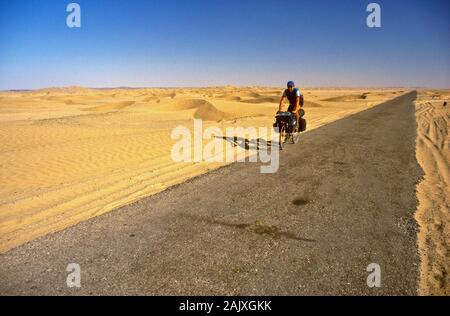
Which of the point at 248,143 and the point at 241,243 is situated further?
the point at 248,143

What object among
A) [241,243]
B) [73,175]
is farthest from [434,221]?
[73,175]

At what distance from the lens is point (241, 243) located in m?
4.46

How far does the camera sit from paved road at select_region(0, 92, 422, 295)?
3.59 m

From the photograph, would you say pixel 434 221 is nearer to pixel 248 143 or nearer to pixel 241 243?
pixel 241 243

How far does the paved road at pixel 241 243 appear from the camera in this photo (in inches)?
141

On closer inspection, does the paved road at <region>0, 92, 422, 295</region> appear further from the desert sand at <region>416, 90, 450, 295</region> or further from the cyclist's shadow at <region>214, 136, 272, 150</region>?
the cyclist's shadow at <region>214, 136, 272, 150</region>

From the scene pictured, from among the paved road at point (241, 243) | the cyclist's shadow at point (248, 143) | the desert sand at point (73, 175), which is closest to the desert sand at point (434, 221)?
the paved road at point (241, 243)

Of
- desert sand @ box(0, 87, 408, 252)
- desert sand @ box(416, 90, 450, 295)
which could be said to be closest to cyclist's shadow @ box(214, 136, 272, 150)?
desert sand @ box(0, 87, 408, 252)

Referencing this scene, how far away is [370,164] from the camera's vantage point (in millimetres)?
8836

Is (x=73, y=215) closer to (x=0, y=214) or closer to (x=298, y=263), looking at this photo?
(x=0, y=214)

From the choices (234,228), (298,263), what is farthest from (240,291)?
(234,228)

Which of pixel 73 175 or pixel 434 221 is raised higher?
pixel 73 175

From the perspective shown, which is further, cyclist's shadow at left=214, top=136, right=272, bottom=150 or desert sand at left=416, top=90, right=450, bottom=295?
cyclist's shadow at left=214, top=136, right=272, bottom=150
